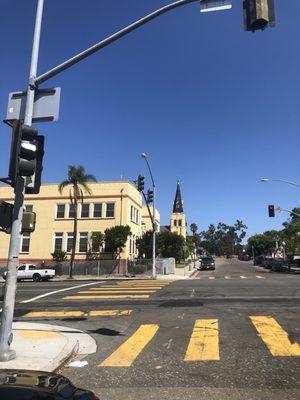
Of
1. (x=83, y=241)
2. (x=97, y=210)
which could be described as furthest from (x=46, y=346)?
(x=97, y=210)

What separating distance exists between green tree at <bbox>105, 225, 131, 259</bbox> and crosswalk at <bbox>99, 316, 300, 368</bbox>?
33.1m

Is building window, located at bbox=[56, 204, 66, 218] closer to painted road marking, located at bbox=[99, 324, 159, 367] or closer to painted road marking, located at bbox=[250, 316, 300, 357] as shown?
painted road marking, located at bbox=[99, 324, 159, 367]

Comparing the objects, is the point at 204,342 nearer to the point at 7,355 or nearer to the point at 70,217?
the point at 7,355

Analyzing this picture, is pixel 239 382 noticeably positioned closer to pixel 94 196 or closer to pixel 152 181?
pixel 152 181

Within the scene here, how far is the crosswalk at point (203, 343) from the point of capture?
8512 millimetres

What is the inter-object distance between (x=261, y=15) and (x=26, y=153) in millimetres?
5028

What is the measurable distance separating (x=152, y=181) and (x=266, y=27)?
2894 centimetres

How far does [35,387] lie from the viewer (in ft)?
12.4

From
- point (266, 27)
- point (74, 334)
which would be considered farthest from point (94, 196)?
point (266, 27)

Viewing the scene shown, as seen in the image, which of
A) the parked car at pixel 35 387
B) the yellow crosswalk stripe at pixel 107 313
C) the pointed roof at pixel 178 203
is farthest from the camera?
the pointed roof at pixel 178 203

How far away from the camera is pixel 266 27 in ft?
27.8

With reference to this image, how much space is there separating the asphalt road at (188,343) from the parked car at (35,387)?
2.36 meters

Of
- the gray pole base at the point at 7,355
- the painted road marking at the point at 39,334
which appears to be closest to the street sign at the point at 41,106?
the gray pole base at the point at 7,355

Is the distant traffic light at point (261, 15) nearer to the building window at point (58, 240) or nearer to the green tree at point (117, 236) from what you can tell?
the green tree at point (117, 236)
